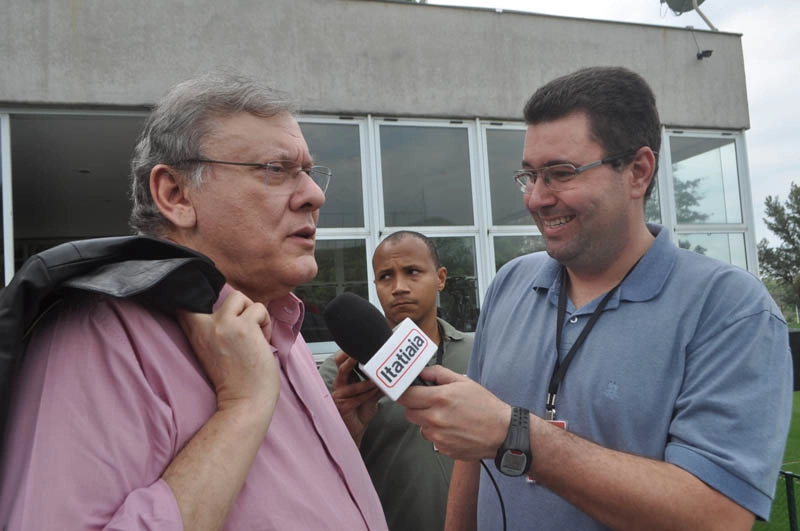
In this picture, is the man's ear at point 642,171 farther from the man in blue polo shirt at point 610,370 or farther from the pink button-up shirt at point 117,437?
the pink button-up shirt at point 117,437

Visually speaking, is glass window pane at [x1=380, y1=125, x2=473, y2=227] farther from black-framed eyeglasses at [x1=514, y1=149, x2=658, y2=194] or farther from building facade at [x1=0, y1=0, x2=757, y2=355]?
black-framed eyeglasses at [x1=514, y1=149, x2=658, y2=194]

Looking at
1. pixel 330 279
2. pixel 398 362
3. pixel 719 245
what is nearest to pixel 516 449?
pixel 398 362

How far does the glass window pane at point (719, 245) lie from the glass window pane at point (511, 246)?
89.1 inches

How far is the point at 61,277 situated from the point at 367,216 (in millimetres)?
6171

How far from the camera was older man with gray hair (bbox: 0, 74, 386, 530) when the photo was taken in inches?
40.8

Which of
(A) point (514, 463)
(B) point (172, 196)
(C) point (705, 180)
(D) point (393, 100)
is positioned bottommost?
(A) point (514, 463)

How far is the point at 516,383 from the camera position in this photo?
2.02 m

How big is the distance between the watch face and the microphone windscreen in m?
0.44

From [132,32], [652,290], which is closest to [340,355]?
[652,290]

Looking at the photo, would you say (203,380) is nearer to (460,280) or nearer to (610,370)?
(610,370)

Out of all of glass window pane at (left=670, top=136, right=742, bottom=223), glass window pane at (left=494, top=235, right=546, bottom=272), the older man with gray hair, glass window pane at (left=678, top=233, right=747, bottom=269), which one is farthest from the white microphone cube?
glass window pane at (left=670, top=136, right=742, bottom=223)

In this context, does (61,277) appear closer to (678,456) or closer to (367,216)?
(678,456)

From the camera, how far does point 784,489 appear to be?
5.49 meters

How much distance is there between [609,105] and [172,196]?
1413 mm
